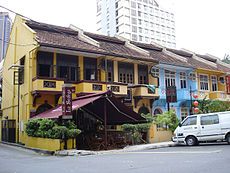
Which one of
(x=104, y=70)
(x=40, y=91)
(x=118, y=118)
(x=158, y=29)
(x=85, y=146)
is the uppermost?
(x=158, y=29)

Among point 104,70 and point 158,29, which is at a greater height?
point 158,29

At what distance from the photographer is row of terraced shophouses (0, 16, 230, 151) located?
19938 millimetres

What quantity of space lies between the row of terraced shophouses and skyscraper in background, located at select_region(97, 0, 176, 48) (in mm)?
53359

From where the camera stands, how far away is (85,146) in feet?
56.6

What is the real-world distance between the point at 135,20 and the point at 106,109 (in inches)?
2899

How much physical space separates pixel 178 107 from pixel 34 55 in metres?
14.3

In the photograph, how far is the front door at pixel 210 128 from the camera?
53.8ft

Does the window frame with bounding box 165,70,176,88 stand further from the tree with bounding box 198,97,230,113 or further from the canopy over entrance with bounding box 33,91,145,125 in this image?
the canopy over entrance with bounding box 33,91,145,125

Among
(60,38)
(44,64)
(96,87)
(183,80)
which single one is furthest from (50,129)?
(183,80)

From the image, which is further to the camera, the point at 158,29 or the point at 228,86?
the point at 158,29

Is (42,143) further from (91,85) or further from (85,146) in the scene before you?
(91,85)

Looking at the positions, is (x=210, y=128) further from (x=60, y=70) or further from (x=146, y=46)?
(x=146, y=46)

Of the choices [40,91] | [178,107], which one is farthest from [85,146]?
[178,107]

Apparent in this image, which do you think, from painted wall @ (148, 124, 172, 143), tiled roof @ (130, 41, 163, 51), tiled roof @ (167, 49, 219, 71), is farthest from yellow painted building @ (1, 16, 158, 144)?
tiled roof @ (167, 49, 219, 71)
